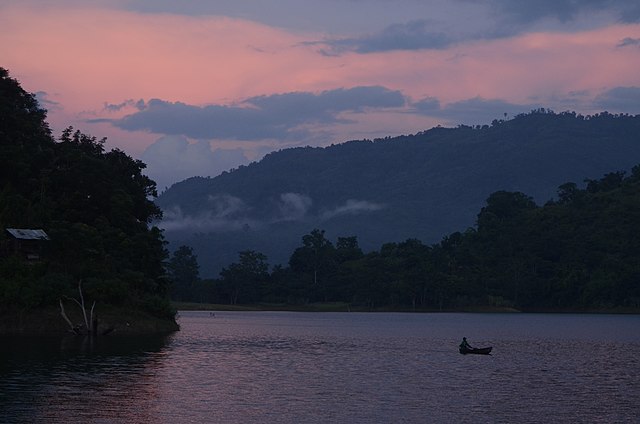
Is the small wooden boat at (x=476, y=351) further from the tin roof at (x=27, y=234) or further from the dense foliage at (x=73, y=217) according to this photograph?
the tin roof at (x=27, y=234)

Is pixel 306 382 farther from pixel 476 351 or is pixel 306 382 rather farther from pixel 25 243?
pixel 25 243

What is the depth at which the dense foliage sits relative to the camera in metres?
102

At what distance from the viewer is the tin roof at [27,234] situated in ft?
338

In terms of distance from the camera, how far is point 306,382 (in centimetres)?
6400

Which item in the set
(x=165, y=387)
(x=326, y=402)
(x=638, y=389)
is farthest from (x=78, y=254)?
(x=638, y=389)

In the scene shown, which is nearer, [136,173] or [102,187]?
[102,187]

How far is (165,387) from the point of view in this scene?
59344mm

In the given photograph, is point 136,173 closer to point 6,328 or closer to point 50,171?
point 50,171

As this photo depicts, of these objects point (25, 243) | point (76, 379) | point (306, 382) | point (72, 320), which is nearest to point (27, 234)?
point (25, 243)

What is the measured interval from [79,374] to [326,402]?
20.0m

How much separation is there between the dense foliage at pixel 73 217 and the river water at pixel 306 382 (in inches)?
348

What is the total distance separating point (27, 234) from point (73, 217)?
Answer: 11782 mm

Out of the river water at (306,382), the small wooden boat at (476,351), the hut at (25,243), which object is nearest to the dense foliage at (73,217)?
→ the hut at (25,243)

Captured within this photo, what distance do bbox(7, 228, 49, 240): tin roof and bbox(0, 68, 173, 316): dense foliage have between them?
0.99 meters
